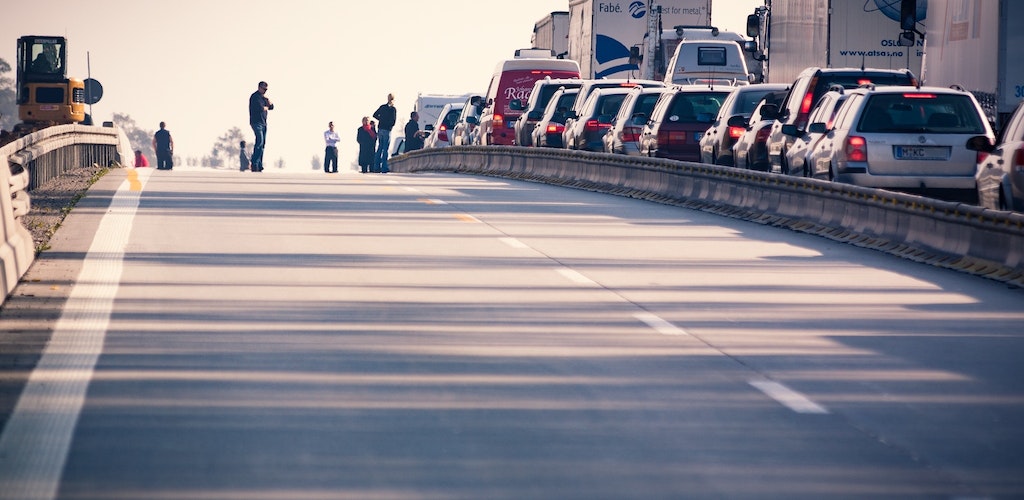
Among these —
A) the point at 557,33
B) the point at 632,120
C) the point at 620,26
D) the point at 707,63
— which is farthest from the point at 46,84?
the point at 632,120

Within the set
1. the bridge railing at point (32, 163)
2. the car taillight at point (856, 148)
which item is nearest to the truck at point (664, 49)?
the bridge railing at point (32, 163)

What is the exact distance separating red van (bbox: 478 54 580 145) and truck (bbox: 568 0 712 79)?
3052 mm

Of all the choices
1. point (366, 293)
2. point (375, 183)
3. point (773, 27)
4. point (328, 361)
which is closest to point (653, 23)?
point (773, 27)

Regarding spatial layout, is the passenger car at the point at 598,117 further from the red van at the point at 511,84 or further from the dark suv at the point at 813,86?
the dark suv at the point at 813,86

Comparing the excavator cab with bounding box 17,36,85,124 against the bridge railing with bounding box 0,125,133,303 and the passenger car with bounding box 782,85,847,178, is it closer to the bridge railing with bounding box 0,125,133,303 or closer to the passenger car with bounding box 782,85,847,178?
the bridge railing with bounding box 0,125,133,303

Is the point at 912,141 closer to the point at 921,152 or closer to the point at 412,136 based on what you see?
the point at 921,152

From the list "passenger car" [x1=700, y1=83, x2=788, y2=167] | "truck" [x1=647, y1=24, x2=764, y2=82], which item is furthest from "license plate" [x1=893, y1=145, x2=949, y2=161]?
"truck" [x1=647, y1=24, x2=764, y2=82]

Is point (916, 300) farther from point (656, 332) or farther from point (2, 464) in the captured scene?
point (2, 464)

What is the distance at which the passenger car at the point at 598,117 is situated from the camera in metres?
36.9

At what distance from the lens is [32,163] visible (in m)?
25.3

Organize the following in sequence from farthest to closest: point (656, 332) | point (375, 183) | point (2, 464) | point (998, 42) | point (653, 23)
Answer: point (653, 23) → point (375, 183) → point (998, 42) → point (656, 332) → point (2, 464)

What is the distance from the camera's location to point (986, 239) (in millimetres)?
15930

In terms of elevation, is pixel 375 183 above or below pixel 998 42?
below

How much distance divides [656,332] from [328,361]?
2.38 meters
